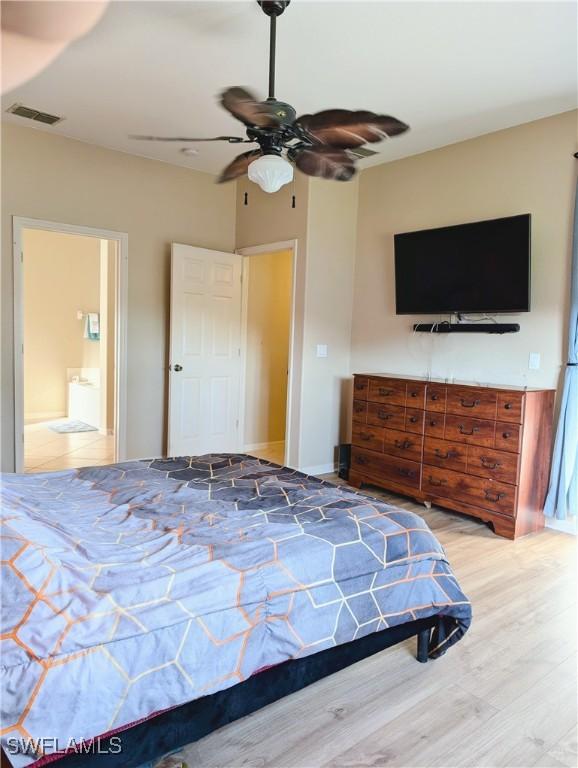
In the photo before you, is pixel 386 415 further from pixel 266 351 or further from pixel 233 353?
pixel 266 351

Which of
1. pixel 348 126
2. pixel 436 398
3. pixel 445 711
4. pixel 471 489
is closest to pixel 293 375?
pixel 436 398

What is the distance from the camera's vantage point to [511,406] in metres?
3.52

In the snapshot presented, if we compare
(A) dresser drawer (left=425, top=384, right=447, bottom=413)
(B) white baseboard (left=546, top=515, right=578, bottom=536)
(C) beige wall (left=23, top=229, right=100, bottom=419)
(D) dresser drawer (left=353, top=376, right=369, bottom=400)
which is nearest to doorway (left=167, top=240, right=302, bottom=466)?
(D) dresser drawer (left=353, top=376, right=369, bottom=400)

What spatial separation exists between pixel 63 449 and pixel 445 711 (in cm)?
498

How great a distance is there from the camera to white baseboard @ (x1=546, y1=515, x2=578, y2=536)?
369 centimetres

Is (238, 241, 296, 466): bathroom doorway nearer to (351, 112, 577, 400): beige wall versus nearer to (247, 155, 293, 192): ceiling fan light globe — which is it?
(351, 112, 577, 400): beige wall

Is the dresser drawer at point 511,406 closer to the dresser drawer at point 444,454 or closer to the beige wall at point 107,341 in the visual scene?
the dresser drawer at point 444,454

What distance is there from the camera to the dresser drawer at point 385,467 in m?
4.20

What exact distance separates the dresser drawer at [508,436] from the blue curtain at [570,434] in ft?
1.19

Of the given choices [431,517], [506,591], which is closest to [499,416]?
[431,517]

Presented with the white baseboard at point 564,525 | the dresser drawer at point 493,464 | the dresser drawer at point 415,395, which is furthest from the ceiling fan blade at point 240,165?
the white baseboard at point 564,525

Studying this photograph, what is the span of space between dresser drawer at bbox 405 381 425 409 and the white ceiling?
2.02 meters

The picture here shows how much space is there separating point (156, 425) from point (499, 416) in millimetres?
3279

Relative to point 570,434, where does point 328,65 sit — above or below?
above
